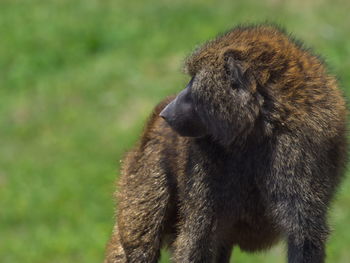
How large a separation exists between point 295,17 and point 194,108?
39.3ft

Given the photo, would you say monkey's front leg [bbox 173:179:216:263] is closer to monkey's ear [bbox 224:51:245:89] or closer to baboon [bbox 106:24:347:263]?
baboon [bbox 106:24:347:263]

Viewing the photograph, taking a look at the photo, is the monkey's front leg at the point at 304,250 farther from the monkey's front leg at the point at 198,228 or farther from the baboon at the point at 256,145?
the monkey's front leg at the point at 198,228

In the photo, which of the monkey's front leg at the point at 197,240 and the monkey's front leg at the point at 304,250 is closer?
the monkey's front leg at the point at 304,250

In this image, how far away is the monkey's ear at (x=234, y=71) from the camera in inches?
210

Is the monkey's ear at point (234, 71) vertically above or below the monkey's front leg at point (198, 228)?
above

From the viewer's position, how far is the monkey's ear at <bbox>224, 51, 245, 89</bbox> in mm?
5328

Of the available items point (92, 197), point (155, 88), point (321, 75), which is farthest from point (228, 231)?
point (155, 88)

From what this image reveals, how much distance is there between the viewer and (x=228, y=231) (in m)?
5.65

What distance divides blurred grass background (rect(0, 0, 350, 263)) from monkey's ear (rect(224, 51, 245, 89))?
22.9 ft

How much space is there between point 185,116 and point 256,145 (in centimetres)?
40

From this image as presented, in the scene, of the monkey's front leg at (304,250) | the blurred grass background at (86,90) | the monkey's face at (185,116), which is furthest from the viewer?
the blurred grass background at (86,90)

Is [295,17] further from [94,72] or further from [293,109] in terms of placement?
[293,109]

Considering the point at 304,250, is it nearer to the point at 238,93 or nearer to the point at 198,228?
the point at 198,228

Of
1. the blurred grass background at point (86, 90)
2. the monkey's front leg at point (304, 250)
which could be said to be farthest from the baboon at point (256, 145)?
the blurred grass background at point (86, 90)
